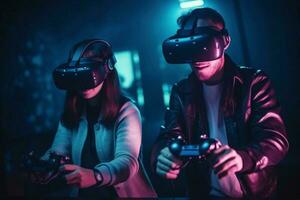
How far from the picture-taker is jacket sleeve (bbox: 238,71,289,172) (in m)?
1.05

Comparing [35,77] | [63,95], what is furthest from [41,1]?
[63,95]

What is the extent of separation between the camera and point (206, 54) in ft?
3.82

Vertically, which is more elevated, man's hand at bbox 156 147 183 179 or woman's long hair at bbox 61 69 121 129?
woman's long hair at bbox 61 69 121 129

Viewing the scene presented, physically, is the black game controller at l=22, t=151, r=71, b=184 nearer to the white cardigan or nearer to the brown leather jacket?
the white cardigan

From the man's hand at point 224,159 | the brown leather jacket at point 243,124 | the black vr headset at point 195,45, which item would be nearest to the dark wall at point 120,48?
the brown leather jacket at point 243,124

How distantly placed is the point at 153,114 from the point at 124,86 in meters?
0.19

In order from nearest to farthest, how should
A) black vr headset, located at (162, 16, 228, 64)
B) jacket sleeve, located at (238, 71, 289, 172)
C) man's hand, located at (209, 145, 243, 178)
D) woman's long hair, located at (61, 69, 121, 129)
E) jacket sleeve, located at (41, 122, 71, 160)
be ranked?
man's hand, located at (209, 145, 243, 178) < jacket sleeve, located at (238, 71, 289, 172) < black vr headset, located at (162, 16, 228, 64) < woman's long hair, located at (61, 69, 121, 129) < jacket sleeve, located at (41, 122, 71, 160)

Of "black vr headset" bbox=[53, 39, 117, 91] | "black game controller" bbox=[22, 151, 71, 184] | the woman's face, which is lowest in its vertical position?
"black game controller" bbox=[22, 151, 71, 184]

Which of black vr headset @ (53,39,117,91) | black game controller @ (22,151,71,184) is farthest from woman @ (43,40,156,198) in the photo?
black game controller @ (22,151,71,184)

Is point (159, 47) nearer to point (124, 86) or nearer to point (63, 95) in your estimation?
point (124, 86)

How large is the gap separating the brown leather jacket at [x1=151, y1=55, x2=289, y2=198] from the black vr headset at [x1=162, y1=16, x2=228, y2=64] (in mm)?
136

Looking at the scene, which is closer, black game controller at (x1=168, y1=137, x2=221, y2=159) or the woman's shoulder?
black game controller at (x1=168, y1=137, x2=221, y2=159)

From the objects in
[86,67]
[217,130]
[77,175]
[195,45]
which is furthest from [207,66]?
[77,175]

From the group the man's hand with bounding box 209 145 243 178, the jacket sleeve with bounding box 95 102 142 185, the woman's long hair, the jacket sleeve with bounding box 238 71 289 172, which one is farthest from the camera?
the woman's long hair
